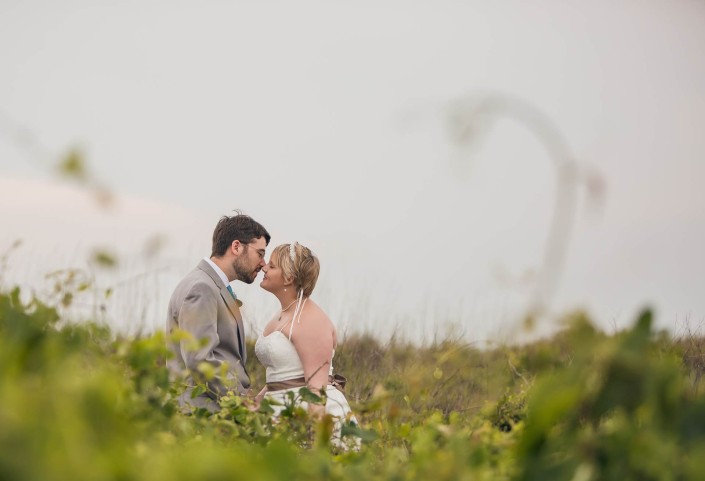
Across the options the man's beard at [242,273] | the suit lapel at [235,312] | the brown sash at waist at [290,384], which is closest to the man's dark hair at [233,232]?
the man's beard at [242,273]

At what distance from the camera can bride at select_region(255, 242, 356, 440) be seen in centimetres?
599

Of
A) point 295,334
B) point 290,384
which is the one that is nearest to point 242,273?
point 295,334

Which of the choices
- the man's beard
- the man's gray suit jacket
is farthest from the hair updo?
the man's gray suit jacket

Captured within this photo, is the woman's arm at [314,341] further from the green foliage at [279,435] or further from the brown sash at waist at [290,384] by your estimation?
the green foliage at [279,435]

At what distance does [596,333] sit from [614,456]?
30cm

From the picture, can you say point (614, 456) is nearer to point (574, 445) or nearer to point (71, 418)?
point (574, 445)

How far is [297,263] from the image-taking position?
6.22 metres

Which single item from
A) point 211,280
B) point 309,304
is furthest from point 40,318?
point 309,304

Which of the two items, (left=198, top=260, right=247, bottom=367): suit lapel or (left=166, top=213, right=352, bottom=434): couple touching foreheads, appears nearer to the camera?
(left=166, top=213, right=352, bottom=434): couple touching foreheads

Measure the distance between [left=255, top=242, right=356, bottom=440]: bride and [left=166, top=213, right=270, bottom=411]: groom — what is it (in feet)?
0.62

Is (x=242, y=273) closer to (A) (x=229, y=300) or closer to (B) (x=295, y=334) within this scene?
(A) (x=229, y=300)

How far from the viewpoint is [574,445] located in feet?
5.44

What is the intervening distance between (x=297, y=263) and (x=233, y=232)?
54cm

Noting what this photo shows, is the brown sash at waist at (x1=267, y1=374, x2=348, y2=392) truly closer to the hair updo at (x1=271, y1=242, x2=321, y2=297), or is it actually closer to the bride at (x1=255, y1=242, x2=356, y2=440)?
the bride at (x1=255, y1=242, x2=356, y2=440)
